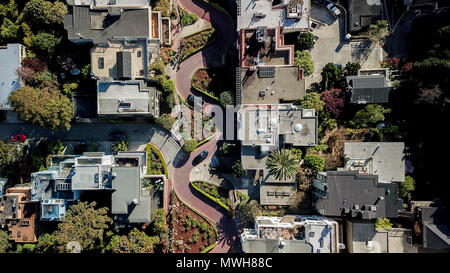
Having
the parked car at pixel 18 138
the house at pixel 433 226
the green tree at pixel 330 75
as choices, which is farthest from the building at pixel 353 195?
the parked car at pixel 18 138

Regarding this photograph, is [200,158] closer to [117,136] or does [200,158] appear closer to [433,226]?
[117,136]

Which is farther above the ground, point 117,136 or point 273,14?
point 273,14

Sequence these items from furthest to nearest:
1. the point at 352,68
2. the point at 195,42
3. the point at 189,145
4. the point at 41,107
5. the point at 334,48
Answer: the point at 195,42 < the point at 334,48 < the point at 189,145 < the point at 352,68 < the point at 41,107

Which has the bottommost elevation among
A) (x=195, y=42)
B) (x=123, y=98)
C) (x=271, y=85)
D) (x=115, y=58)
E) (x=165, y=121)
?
(x=165, y=121)

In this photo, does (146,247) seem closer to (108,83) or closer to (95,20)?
(108,83)

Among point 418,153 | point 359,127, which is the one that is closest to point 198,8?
point 359,127

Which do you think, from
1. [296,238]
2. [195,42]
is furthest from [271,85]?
[296,238]

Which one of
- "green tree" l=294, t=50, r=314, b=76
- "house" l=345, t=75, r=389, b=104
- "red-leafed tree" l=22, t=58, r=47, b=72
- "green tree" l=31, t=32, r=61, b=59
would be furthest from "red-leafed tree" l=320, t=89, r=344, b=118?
"red-leafed tree" l=22, t=58, r=47, b=72
